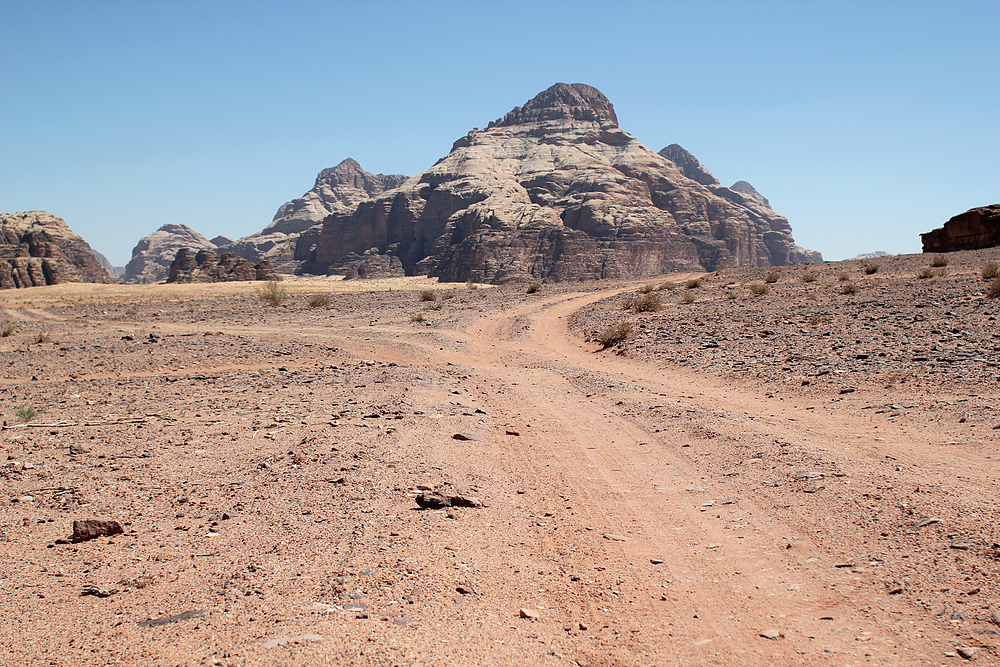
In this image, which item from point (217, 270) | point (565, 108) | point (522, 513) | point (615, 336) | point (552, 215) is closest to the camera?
point (522, 513)

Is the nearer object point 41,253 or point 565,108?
point 41,253

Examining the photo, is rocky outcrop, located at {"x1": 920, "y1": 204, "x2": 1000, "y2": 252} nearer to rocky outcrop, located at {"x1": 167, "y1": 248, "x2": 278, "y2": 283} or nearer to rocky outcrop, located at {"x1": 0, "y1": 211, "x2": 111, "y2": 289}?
rocky outcrop, located at {"x1": 167, "y1": 248, "x2": 278, "y2": 283}

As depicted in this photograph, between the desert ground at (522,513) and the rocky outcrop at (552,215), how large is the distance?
3681 inches

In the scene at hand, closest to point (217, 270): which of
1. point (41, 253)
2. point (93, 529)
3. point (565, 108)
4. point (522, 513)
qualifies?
point (41, 253)

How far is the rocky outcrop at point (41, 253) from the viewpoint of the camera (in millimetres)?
84875

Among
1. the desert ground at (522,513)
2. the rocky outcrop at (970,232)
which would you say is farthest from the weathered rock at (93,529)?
the rocky outcrop at (970,232)

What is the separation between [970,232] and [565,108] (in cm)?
14515

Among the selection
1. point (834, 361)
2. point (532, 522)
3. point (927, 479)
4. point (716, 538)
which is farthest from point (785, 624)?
point (834, 361)

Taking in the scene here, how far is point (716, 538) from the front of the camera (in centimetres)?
471

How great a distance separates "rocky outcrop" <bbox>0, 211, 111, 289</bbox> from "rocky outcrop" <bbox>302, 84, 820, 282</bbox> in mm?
46812

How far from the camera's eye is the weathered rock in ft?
15.1

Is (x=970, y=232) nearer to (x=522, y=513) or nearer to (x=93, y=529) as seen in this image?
(x=522, y=513)

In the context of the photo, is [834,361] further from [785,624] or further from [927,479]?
[785,624]

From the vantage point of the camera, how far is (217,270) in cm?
8469
